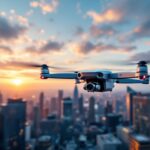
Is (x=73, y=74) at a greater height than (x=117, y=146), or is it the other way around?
(x=73, y=74)

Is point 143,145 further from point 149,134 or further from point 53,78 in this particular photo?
point 53,78

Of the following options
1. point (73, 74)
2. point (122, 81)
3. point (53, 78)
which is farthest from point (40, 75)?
point (122, 81)

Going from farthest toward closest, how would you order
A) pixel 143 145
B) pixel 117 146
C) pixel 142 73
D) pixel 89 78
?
1. pixel 117 146
2. pixel 143 145
3. pixel 89 78
4. pixel 142 73

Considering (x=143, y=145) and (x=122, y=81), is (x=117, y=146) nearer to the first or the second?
(x=143, y=145)

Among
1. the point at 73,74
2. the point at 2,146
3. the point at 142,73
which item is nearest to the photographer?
the point at 142,73

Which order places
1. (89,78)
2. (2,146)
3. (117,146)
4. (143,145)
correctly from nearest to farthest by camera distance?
(89,78) < (143,145) < (2,146) < (117,146)

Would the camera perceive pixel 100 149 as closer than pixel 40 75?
No

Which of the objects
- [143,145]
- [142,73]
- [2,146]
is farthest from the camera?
[2,146]

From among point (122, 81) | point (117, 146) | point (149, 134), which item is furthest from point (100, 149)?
point (122, 81)

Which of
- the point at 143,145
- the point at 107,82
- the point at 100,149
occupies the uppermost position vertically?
the point at 107,82
